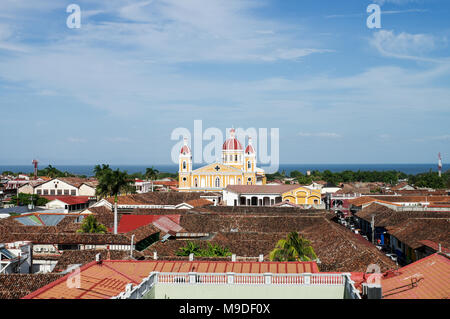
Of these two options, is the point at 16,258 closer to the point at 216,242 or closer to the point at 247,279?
the point at 247,279

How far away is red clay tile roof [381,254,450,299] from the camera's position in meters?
18.0

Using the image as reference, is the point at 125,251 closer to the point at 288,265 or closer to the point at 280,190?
the point at 288,265

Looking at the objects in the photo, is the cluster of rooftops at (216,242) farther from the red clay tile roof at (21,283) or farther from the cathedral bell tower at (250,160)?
the cathedral bell tower at (250,160)

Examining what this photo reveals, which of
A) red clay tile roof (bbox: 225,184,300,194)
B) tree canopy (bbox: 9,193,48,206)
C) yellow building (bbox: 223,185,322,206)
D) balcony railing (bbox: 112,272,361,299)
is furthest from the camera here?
red clay tile roof (bbox: 225,184,300,194)

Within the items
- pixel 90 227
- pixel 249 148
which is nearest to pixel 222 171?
pixel 249 148

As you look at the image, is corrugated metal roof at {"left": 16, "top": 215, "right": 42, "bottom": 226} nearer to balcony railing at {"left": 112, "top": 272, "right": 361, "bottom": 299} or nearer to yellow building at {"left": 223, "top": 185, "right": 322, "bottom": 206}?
balcony railing at {"left": 112, "top": 272, "right": 361, "bottom": 299}

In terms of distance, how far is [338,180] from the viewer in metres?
180

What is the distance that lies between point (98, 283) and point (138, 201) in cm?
5330

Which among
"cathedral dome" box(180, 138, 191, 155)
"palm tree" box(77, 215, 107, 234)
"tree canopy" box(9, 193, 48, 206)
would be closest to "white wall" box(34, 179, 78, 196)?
"tree canopy" box(9, 193, 48, 206)

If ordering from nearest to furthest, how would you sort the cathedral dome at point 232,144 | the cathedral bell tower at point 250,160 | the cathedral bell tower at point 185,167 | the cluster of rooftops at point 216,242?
1. the cluster of rooftops at point 216,242
2. the cathedral bell tower at point 185,167
3. the cathedral bell tower at point 250,160
4. the cathedral dome at point 232,144

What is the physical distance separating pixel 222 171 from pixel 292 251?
7157 cm

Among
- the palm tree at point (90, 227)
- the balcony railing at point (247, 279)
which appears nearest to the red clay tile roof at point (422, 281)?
the balcony railing at point (247, 279)

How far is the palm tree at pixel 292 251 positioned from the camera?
30484mm
